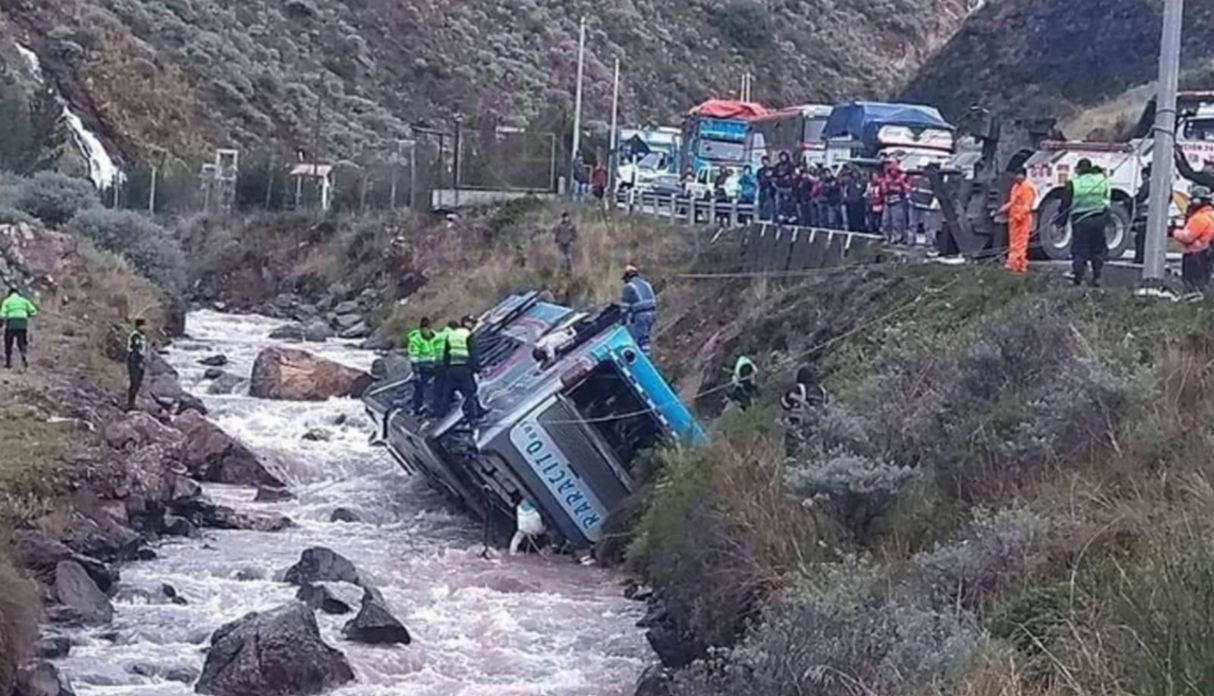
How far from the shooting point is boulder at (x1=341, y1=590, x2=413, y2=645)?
16391mm

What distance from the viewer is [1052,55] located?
58969 mm

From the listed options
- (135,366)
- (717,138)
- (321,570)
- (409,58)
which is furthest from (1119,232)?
(409,58)

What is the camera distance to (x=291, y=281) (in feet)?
171

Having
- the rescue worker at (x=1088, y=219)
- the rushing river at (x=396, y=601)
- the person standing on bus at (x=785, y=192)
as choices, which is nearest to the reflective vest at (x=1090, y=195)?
the rescue worker at (x=1088, y=219)

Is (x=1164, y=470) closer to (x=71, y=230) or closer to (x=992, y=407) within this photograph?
(x=992, y=407)

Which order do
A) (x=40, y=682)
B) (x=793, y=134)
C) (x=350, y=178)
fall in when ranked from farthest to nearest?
(x=350, y=178) < (x=793, y=134) < (x=40, y=682)

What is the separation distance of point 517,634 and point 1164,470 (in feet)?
25.9

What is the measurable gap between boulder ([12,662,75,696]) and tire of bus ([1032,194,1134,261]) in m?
11.6

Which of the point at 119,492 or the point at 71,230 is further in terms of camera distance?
the point at 71,230

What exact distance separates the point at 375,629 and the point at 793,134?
2682 cm

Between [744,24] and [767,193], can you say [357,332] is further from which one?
[744,24]

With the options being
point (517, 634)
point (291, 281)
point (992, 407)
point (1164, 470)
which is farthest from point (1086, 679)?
point (291, 281)

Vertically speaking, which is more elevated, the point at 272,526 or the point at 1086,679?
the point at 1086,679

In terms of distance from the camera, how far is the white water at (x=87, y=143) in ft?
206
